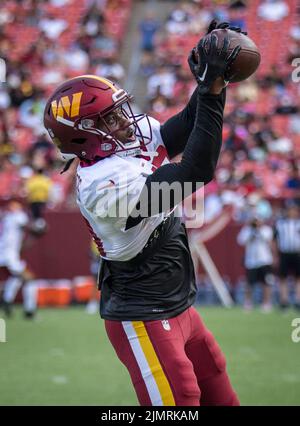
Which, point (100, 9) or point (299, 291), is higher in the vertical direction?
point (100, 9)

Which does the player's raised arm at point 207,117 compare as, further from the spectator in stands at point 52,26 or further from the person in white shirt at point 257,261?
the spectator in stands at point 52,26

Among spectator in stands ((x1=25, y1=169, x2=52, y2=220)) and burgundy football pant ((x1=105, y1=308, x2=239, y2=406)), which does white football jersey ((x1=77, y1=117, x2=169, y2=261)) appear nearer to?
burgundy football pant ((x1=105, y1=308, x2=239, y2=406))

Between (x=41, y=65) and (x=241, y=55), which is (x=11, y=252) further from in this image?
(x=241, y=55)

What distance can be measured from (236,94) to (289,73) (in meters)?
1.09

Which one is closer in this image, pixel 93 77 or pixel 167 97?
pixel 93 77

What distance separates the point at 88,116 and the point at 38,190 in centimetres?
943

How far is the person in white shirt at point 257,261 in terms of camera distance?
11.7 meters

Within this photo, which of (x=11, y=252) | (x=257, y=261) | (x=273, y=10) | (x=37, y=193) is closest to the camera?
(x=11, y=252)

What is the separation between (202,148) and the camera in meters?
3.05

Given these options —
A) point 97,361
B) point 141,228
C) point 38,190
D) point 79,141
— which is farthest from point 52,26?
point 141,228

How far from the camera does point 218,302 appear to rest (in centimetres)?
1239

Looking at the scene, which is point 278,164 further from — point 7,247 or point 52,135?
point 52,135
